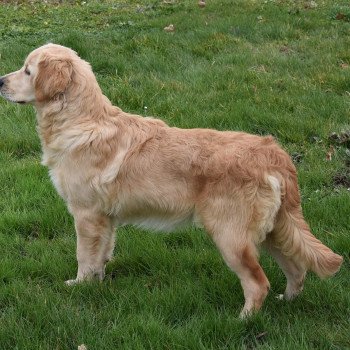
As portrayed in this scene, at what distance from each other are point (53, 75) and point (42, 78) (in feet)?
0.32

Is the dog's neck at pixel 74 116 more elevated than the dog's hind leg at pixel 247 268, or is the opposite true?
the dog's neck at pixel 74 116

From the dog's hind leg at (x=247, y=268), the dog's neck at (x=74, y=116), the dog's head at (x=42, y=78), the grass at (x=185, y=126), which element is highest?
the dog's head at (x=42, y=78)

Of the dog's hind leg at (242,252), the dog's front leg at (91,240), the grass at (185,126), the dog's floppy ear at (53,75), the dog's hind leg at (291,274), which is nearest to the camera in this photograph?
the grass at (185,126)

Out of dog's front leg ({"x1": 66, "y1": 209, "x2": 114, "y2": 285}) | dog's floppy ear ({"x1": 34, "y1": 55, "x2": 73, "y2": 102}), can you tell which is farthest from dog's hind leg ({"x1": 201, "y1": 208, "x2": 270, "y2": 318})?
dog's floppy ear ({"x1": 34, "y1": 55, "x2": 73, "y2": 102})

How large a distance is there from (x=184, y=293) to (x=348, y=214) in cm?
162

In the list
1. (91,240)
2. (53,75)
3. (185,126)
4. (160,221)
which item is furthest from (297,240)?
(185,126)

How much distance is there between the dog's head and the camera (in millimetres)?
3984

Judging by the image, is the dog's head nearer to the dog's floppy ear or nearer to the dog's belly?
the dog's floppy ear

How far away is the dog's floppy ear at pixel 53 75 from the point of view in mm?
3975

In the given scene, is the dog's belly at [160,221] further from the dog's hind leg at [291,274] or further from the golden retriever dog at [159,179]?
the dog's hind leg at [291,274]

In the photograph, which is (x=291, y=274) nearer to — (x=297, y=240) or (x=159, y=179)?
(x=297, y=240)

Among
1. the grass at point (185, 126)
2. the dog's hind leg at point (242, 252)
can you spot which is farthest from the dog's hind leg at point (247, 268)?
the grass at point (185, 126)

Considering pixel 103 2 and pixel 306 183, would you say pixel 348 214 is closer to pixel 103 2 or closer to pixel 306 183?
pixel 306 183

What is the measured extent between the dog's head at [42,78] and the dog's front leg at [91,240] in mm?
829
